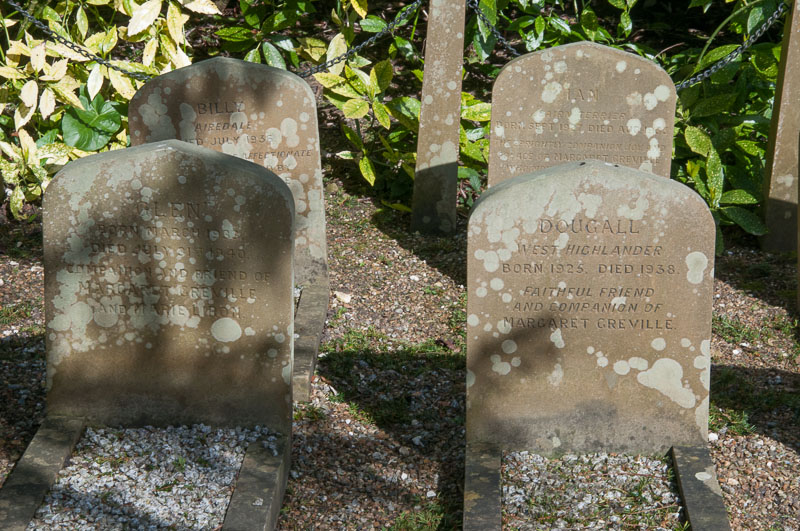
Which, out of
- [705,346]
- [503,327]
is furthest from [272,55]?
[705,346]

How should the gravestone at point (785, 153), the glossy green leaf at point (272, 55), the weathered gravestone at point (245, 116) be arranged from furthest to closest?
1. the glossy green leaf at point (272, 55)
2. the gravestone at point (785, 153)
3. the weathered gravestone at point (245, 116)

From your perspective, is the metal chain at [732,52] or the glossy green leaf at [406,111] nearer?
the metal chain at [732,52]

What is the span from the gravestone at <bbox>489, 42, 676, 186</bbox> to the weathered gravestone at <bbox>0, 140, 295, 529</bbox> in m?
2.11

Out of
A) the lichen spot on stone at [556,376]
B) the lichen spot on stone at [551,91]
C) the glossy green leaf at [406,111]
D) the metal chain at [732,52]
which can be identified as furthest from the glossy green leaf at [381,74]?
the lichen spot on stone at [556,376]

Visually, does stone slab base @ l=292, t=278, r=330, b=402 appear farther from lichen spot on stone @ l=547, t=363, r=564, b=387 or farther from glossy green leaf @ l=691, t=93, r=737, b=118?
glossy green leaf @ l=691, t=93, r=737, b=118

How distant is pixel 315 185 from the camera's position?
4898 millimetres

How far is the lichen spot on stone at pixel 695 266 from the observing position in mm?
3219

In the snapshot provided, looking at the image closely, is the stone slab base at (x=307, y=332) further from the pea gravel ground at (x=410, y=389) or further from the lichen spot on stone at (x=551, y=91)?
the lichen spot on stone at (x=551, y=91)

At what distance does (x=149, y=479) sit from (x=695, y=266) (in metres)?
2.09

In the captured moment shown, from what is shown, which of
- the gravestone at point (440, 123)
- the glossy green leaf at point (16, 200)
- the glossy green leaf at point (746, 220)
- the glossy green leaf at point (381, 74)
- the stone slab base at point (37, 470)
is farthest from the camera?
the glossy green leaf at point (381, 74)

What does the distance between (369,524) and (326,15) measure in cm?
592

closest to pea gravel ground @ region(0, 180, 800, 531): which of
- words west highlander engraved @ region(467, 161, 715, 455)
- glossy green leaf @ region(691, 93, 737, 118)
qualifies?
words west highlander engraved @ region(467, 161, 715, 455)

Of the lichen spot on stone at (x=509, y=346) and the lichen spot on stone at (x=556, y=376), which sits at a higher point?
the lichen spot on stone at (x=509, y=346)

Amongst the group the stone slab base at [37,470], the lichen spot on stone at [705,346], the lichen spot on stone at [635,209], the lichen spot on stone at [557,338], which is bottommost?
the stone slab base at [37,470]
